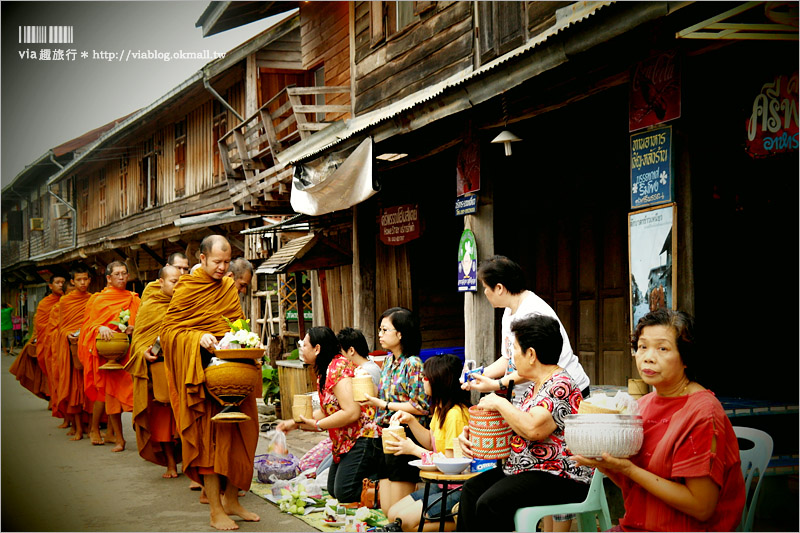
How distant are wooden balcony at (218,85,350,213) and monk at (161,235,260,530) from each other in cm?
428

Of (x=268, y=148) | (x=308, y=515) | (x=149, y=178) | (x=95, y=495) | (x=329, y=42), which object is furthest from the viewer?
(x=149, y=178)

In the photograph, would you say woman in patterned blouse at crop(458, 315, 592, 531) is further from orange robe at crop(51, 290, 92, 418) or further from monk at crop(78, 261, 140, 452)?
orange robe at crop(51, 290, 92, 418)

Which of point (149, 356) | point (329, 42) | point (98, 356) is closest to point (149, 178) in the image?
point (329, 42)

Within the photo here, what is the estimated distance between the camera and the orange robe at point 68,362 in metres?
10.2

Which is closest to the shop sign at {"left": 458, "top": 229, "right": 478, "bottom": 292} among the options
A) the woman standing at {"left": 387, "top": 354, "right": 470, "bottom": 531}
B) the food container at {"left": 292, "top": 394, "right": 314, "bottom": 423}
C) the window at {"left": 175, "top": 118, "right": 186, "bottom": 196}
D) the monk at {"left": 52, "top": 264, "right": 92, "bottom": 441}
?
the food container at {"left": 292, "top": 394, "right": 314, "bottom": 423}

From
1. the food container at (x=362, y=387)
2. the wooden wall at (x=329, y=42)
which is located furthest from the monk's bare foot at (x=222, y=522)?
the wooden wall at (x=329, y=42)

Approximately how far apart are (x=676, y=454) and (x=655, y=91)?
7.95 feet

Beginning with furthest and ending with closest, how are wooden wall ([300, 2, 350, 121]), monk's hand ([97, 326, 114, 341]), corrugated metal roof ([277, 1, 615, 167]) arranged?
wooden wall ([300, 2, 350, 121])
monk's hand ([97, 326, 114, 341])
corrugated metal roof ([277, 1, 615, 167])

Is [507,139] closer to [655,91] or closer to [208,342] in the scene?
[655,91]

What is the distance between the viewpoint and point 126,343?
29.8ft

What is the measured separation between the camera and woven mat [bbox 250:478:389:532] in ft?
17.5

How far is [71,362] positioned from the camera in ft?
34.0

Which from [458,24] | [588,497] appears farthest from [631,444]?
[458,24]

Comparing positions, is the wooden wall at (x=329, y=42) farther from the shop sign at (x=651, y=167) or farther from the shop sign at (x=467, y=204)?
the shop sign at (x=651, y=167)
